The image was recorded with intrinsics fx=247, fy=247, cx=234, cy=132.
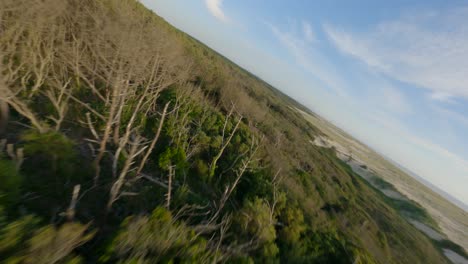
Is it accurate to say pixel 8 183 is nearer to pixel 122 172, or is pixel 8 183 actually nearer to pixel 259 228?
pixel 122 172

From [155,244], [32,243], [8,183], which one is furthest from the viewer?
[155,244]

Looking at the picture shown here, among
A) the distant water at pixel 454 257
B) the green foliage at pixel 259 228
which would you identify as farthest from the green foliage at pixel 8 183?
the distant water at pixel 454 257

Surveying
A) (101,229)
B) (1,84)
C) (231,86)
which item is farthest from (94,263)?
(231,86)

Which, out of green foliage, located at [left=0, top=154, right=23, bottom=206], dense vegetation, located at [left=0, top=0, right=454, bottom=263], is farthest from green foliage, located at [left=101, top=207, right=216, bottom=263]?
green foliage, located at [left=0, top=154, right=23, bottom=206]

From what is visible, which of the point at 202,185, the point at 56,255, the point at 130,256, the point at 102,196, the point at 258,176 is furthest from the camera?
the point at 258,176

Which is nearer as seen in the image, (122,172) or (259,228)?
(122,172)

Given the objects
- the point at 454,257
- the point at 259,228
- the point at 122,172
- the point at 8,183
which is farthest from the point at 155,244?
the point at 454,257

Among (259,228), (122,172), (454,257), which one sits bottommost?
(454,257)

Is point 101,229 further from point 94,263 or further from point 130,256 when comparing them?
point 130,256
